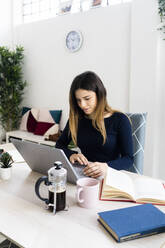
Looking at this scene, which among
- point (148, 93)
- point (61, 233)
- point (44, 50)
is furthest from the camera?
point (44, 50)

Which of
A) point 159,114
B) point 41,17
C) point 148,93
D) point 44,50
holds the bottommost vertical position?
point 159,114

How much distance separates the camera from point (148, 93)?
2582 millimetres

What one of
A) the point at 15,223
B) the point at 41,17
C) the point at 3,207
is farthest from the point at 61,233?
the point at 41,17

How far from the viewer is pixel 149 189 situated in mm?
1050

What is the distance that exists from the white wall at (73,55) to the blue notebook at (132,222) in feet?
7.15

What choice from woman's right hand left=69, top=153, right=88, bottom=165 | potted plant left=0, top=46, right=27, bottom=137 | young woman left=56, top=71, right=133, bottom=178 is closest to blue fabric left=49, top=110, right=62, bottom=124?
potted plant left=0, top=46, right=27, bottom=137

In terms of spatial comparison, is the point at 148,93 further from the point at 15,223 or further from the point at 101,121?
the point at 15,223

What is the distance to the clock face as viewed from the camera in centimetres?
320

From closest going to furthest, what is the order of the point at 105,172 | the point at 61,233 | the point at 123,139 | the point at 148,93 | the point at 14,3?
the point at 61,233 → the point at 105,172 → the point at 123,139 → the point at 148,93 → the point at 14,3

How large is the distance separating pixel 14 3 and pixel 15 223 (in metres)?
4.03

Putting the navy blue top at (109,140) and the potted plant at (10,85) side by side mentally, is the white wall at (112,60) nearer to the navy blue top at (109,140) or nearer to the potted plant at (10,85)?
the potted plant at (10,85)

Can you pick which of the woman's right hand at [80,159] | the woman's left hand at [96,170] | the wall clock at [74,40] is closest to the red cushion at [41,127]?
the wall clock at [74,40]

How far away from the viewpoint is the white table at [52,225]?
0.71m

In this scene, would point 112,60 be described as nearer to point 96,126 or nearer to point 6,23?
point 96,126
